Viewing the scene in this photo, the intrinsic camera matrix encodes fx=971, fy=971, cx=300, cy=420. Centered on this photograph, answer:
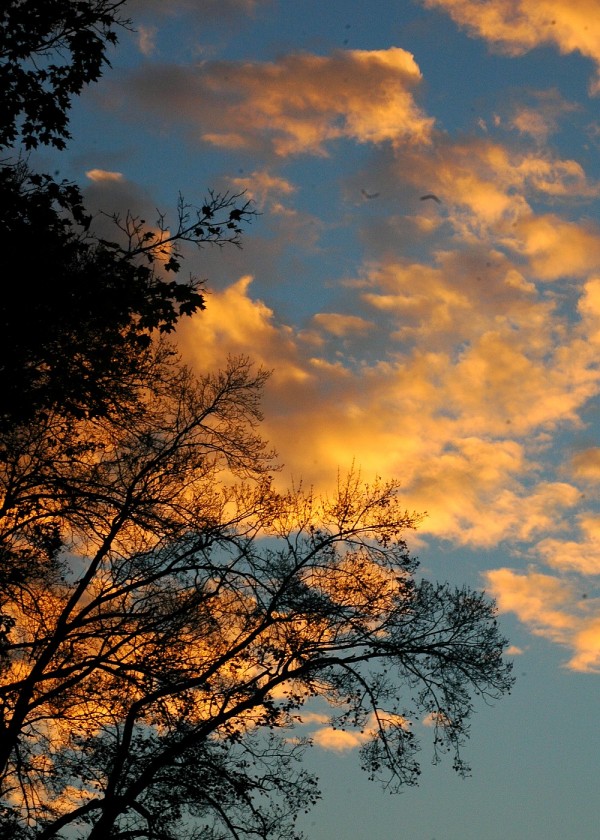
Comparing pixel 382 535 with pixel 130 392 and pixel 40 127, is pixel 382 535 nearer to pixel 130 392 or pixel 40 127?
pixel 130 392

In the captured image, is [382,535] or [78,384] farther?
[382,535]

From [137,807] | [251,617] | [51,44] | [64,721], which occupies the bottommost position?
→ [137,807]

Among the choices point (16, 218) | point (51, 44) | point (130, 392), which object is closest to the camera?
point (16, 218)

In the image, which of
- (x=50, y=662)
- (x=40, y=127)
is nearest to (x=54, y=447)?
(x=50, y=662)

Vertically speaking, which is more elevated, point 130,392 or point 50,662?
point 130,392

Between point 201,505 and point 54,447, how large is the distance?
3089 millimetres

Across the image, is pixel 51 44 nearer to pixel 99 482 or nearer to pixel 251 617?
pixel 99 482

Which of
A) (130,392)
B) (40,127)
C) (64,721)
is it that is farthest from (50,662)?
(40,127)

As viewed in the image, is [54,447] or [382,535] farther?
[382,535]

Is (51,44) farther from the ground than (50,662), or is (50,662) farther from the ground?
(51,44)

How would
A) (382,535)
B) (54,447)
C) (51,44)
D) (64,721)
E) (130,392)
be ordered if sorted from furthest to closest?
(382,535) → (64,721) → (54,447) → (130,392) → (51,44)

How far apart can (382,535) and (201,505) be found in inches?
145

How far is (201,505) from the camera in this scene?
716 inches

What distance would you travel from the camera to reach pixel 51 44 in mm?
13719
